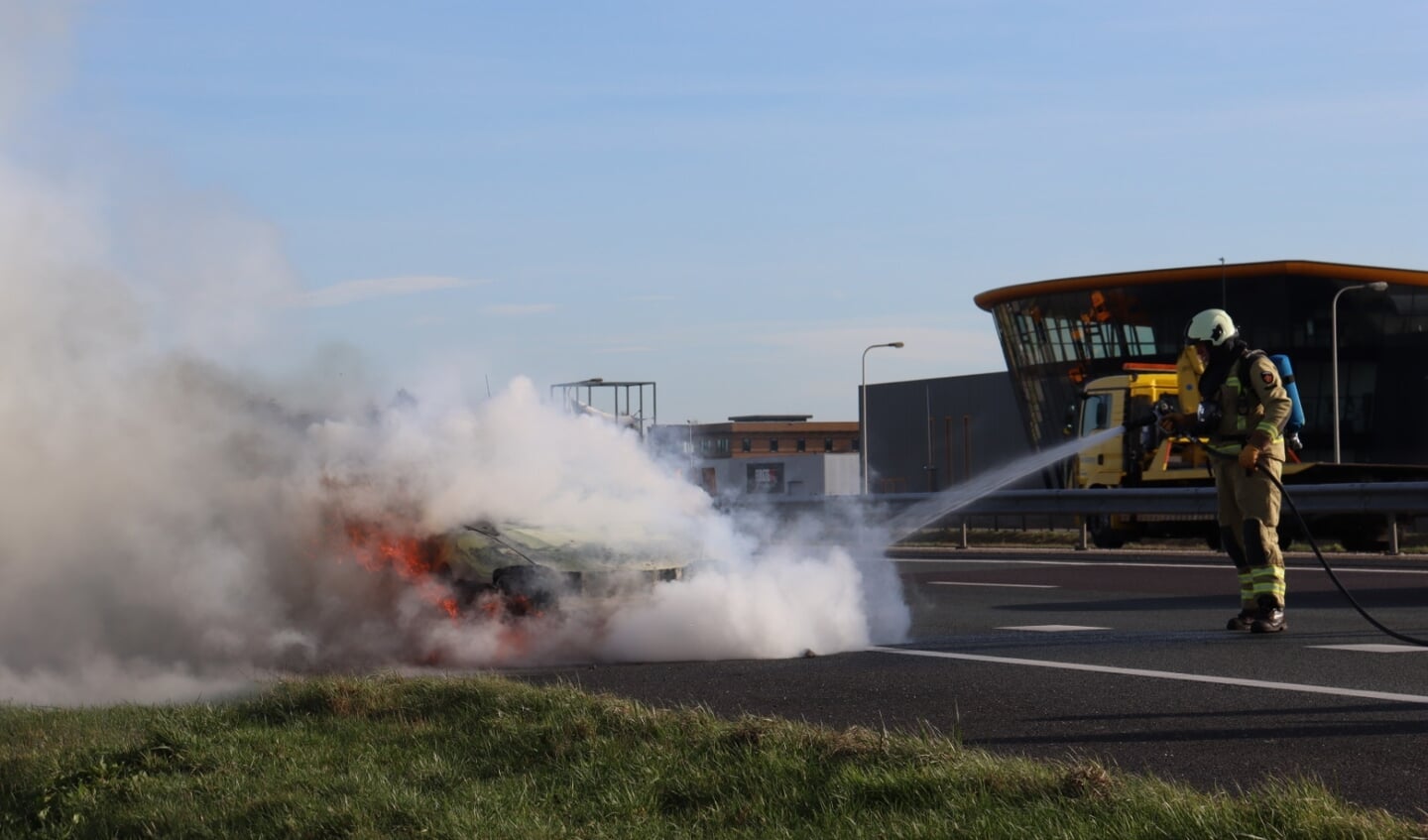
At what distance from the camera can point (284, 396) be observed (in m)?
12.1

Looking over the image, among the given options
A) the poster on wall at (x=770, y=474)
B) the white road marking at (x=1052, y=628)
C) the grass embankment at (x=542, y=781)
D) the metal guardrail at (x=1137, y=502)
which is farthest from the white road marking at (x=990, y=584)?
the poster on wall at (x=770, y=474)

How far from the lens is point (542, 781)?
246 inches

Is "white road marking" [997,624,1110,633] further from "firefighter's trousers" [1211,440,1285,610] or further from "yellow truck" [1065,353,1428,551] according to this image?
"yellow truck" [1065,353,1428,551]

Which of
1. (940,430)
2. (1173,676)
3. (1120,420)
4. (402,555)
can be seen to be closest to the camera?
(1173,676)

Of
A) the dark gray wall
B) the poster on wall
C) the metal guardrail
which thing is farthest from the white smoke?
the dark gray wall

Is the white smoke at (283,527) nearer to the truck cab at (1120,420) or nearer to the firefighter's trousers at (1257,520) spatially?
the firefighter's trousers at (1257,520)

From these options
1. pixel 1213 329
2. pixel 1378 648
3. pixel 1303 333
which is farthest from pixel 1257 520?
pixel 1303 333

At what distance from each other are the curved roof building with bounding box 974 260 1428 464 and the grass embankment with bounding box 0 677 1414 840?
1981 inches

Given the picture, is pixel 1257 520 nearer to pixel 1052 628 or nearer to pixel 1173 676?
pixel 1052 628

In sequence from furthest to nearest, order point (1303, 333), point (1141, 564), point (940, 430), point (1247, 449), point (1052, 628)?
point (940, 430), point (1303, 333), point (1141, 564), point (1052, 628), point (1247, 449)

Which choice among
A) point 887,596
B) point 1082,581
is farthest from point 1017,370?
point 887,596

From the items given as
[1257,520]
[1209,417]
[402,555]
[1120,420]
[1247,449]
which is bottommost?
[402,555]

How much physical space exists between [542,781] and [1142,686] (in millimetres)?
3409

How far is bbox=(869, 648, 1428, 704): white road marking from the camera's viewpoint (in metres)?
7.71
